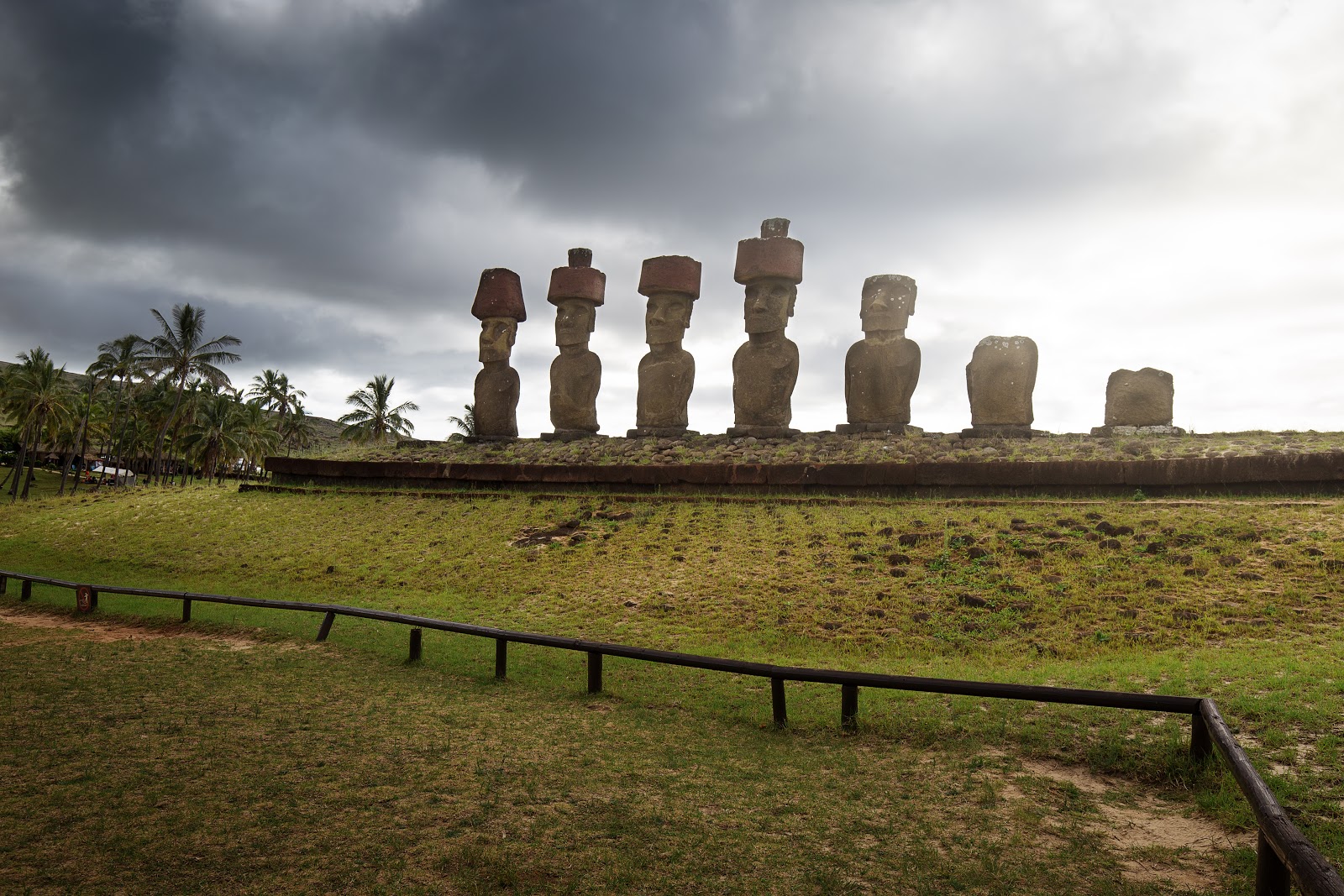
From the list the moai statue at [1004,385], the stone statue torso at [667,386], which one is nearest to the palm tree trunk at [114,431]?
the stone statue torso at [667,386]

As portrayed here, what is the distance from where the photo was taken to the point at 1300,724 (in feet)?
15.7

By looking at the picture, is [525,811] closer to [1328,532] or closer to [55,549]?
[1328,532]

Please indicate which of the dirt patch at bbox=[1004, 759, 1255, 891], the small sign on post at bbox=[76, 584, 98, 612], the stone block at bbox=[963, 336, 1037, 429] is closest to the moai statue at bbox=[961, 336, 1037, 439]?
the stone block at bbox=[963, 336, 1037, 429]

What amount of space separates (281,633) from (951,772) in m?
6.95

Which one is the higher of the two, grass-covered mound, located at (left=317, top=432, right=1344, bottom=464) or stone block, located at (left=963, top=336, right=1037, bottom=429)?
stone block, located at (left=963, top=336, right=1037, bottom=429)

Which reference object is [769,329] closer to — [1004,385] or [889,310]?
[889,310]

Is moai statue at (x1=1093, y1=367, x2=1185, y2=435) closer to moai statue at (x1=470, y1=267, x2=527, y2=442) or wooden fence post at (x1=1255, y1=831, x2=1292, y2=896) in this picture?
wooden fence post at (x1=1255, y1=831, x2=1292, y2=896)

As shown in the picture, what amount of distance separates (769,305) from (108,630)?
10809mm

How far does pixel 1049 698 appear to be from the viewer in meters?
4.91

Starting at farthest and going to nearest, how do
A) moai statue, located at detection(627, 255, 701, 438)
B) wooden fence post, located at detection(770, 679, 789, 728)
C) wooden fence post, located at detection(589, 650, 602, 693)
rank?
moai statue, located at detection(627, 255, 701, 438), wooden fence post, located at detection(589, 650, 602, 693), wooden fence post, located at detection(770, 679, 789, 728)

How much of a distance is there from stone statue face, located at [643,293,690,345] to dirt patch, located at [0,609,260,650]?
9.66m

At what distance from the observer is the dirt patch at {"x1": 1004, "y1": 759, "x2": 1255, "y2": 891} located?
11.5 feet

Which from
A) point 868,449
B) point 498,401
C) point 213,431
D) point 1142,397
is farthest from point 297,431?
point 1142,397

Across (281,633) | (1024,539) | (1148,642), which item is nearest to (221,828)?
(281,633)
